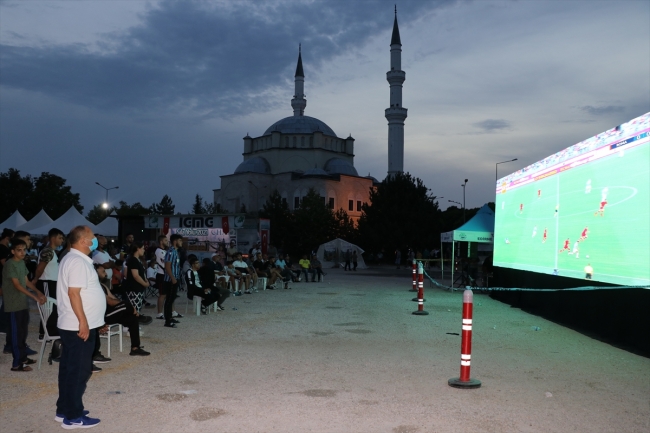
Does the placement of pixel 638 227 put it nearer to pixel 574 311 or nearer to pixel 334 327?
pixel 574 311

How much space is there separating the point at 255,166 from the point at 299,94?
18548mm

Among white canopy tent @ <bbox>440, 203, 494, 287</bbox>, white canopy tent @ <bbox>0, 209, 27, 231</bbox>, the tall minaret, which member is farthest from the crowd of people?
the tall minaret

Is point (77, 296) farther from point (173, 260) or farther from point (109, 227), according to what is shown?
point (109, 227)

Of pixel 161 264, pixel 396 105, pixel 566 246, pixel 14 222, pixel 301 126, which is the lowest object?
pixel 161 264

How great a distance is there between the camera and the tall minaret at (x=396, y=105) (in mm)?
64500

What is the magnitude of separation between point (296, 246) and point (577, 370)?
50209mm

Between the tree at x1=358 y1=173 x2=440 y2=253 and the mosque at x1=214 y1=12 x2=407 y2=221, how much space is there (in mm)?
12698

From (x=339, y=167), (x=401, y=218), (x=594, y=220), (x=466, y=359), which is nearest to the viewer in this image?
(x=466, y=359)

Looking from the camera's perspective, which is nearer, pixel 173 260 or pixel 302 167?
pixel 173 260

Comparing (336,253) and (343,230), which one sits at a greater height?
(343,230)

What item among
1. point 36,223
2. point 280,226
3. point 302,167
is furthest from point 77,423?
point 302,167

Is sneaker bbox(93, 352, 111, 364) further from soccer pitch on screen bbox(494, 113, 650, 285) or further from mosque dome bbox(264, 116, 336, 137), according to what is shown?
mosque dome bbox(264, 116, 336, 137)

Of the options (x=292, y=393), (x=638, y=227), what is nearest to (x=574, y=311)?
(x=638, y=227)

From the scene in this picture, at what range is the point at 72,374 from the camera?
509 cm
